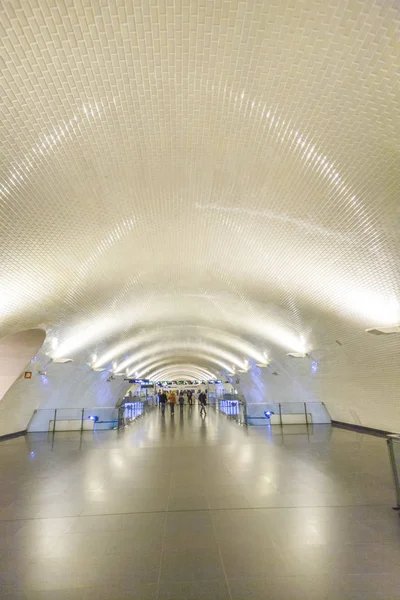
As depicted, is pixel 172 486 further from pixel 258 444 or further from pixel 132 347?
pixel 132 347

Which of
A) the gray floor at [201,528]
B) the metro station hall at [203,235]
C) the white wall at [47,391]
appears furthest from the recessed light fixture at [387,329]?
the white wall at [47,391]

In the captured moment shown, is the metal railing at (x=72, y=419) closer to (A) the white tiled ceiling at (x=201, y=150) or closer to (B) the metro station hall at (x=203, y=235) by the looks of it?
(B) the metro station hall at (x=203, y=235)

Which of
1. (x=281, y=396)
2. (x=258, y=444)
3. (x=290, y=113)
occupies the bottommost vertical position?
(x=258, y=444)

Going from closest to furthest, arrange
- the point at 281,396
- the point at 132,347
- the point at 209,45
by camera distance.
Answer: the point at 209,45
the point at 132,347
the point at 281,396

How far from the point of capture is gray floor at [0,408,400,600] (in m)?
3.39

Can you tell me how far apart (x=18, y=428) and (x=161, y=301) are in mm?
8673

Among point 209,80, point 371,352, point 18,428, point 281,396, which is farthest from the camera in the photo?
point 281,396

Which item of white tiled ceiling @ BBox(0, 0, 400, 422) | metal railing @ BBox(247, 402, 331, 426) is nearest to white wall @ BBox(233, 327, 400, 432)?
metal railing @ BBox(247, 402, 331, 426)

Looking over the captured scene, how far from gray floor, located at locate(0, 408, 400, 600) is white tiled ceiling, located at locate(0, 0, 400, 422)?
353 cm

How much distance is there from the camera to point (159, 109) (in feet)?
13.4

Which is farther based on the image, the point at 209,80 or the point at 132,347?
the point at 132,347

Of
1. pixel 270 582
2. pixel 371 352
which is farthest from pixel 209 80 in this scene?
pixel 371 352

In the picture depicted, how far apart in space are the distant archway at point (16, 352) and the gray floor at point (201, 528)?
2709mm

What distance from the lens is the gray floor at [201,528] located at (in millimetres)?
3395
